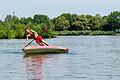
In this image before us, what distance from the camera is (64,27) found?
593ft

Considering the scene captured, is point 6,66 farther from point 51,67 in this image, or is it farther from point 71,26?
point 71,26

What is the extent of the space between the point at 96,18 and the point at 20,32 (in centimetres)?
8004

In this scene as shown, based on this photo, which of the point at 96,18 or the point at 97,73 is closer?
the point at 97,73

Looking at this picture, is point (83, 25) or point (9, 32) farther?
point (83, 25)

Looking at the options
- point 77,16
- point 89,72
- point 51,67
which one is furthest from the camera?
point 77,16

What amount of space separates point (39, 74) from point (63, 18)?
163 meters

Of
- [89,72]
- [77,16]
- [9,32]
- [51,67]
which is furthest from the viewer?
[77,16]

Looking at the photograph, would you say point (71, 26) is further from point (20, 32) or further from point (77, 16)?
point (20, 32)

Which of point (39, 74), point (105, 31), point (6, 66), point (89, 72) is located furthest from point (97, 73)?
point (105, 31)

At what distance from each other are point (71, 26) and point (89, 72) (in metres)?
157

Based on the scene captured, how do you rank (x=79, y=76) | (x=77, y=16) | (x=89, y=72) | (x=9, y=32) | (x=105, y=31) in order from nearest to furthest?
1. (x=79, y=76)
2. (x=89, y=72)
3. (x=9, y=32)
4. (x=105, y=31)
5. (x=77, y=16)

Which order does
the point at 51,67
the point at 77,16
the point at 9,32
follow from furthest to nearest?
1. the point at 77,16
2. the point at 9,32
3. the point at 51,67

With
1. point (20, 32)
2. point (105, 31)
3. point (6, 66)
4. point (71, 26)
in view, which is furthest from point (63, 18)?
point (6, 66)

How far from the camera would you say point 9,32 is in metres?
112
